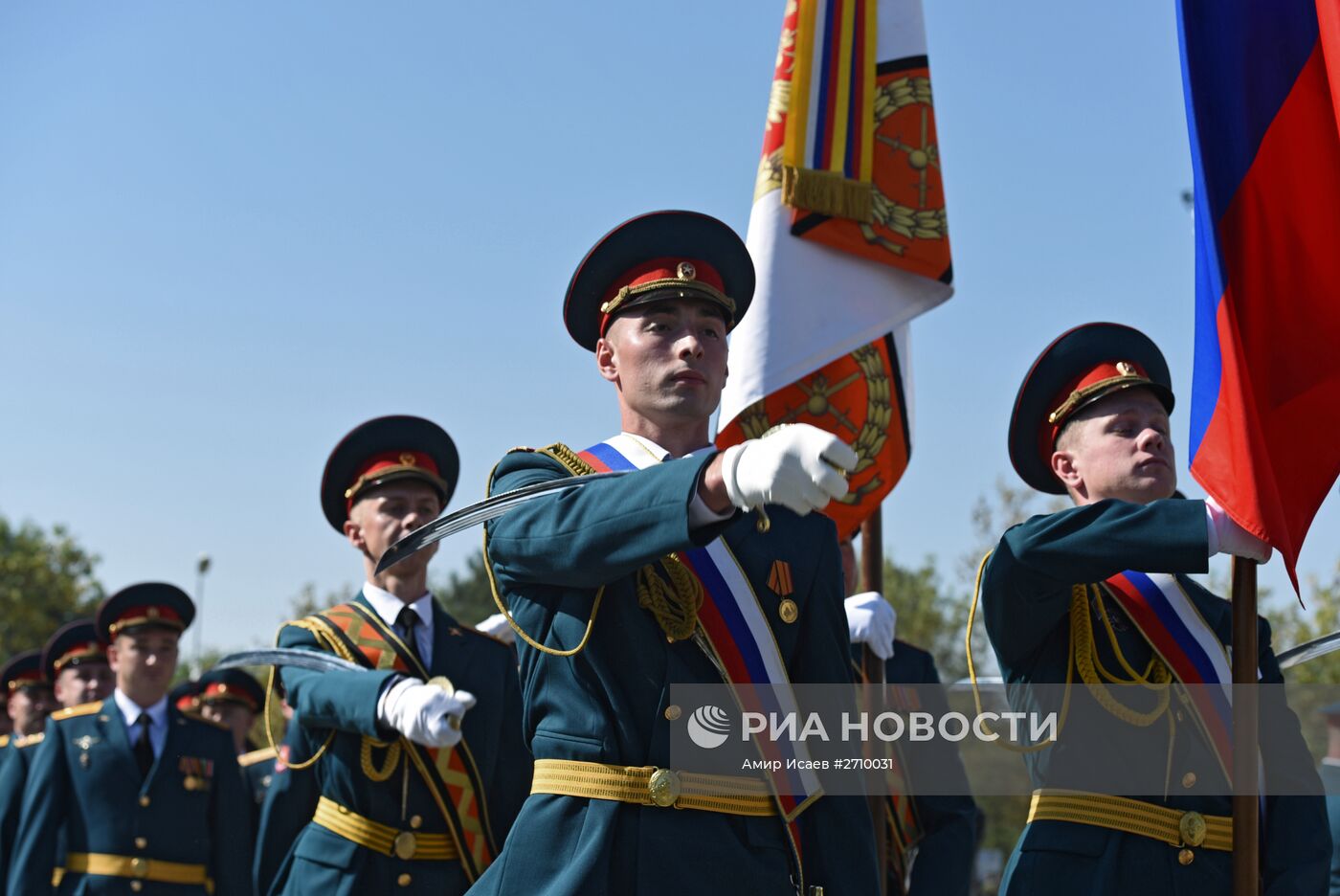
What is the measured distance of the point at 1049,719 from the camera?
15.9 feet

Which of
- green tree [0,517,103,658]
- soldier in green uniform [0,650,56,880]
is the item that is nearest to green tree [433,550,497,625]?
green tree [0,517,103,658]

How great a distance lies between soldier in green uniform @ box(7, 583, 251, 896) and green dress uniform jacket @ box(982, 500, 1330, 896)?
5.20 metres

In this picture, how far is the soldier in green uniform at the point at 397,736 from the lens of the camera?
6.12m

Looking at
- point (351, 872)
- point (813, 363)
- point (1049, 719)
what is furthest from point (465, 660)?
point (1049, 719)

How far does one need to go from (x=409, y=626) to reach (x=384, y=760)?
603 millimetres

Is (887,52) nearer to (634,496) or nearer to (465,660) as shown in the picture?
(465,660)

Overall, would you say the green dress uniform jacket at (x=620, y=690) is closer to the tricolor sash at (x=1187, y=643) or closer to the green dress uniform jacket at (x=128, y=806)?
the tricolor sash at (x=1187, y=643)

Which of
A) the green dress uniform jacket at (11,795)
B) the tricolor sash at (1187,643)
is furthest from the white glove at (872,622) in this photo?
the green dress uniform jacket at (11,795)

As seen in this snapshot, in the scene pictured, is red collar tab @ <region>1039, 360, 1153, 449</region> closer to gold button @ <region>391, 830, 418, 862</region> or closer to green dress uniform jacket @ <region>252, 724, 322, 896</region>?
gold button @ <region>391, 830, 418, 862</region>

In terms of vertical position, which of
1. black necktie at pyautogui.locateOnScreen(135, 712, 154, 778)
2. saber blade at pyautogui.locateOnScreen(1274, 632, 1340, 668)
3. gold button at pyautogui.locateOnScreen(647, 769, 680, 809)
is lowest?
gold button at pyautogui.locateOnScreen(647, 769, 680, 809)

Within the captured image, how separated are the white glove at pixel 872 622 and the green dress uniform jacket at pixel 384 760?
1.38m

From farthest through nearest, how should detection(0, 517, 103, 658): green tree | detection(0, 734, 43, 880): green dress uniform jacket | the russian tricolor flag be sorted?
detection(0, 517, 103, 658): green tree
detection(0, 734, 43, 880): green dress uniform jacket
the russian tricolor flag

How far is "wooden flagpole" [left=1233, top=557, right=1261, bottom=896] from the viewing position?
13.2ft

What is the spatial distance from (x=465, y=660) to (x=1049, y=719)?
8.54 ft
